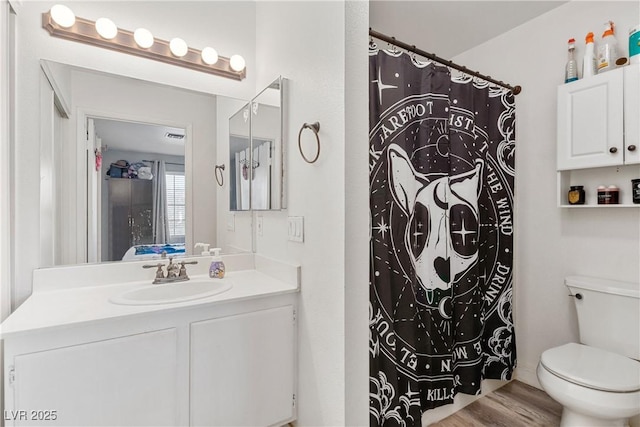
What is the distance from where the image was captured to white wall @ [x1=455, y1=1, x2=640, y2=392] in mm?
1703

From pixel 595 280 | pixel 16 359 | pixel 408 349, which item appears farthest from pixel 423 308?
pixel 16 359

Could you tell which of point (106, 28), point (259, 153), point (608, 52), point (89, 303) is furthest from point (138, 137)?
point (608, 52)

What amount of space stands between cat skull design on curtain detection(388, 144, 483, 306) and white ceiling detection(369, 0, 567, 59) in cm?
107

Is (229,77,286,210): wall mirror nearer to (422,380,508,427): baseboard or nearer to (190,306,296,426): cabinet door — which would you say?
(190,306,296,426): cabinet door

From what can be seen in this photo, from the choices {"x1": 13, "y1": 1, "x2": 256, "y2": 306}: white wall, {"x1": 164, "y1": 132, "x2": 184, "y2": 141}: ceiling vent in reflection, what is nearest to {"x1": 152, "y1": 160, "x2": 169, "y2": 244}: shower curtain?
{"x1": 164, "y1": 132, "x2": 184, "y2": 141}: ceiling vent in reflection

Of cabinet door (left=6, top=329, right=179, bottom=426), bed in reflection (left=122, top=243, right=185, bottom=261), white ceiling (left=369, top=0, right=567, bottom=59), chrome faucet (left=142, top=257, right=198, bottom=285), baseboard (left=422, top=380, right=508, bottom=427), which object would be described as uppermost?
white ceiling (left=369, top=0, right=567, bottom=59)

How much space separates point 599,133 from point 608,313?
0.96 metres

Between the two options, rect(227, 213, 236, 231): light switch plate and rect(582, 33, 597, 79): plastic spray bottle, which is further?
rect(227, 213, 236, 231): light switch plate

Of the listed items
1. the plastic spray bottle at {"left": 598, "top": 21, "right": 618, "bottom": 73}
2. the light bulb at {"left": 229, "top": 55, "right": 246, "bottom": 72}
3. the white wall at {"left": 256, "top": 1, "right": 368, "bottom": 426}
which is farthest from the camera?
the light bulb at {"left": 229, "top": 55, "right": 246, "bottom": 72}

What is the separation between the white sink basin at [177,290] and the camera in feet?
4.57

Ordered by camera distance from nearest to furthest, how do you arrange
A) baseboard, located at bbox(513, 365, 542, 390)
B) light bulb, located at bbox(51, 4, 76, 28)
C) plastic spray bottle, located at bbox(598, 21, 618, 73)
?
light bulb, located at bbox(51, 4, 76, 28), plastic spray bottle, located at bbox(598, 21, 618, 73), baseboard, located at bbox(513, 365, 542, 390)

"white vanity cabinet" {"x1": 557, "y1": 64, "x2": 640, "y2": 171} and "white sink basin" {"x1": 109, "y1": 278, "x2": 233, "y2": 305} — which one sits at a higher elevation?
"white vanity cabinet" {"x1": 557, "y1": 64, "x2": 640, "y2": 171}

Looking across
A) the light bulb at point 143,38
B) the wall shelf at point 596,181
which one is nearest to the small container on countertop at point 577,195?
the wall shelf at point 596,181

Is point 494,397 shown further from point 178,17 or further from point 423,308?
point 178,17
